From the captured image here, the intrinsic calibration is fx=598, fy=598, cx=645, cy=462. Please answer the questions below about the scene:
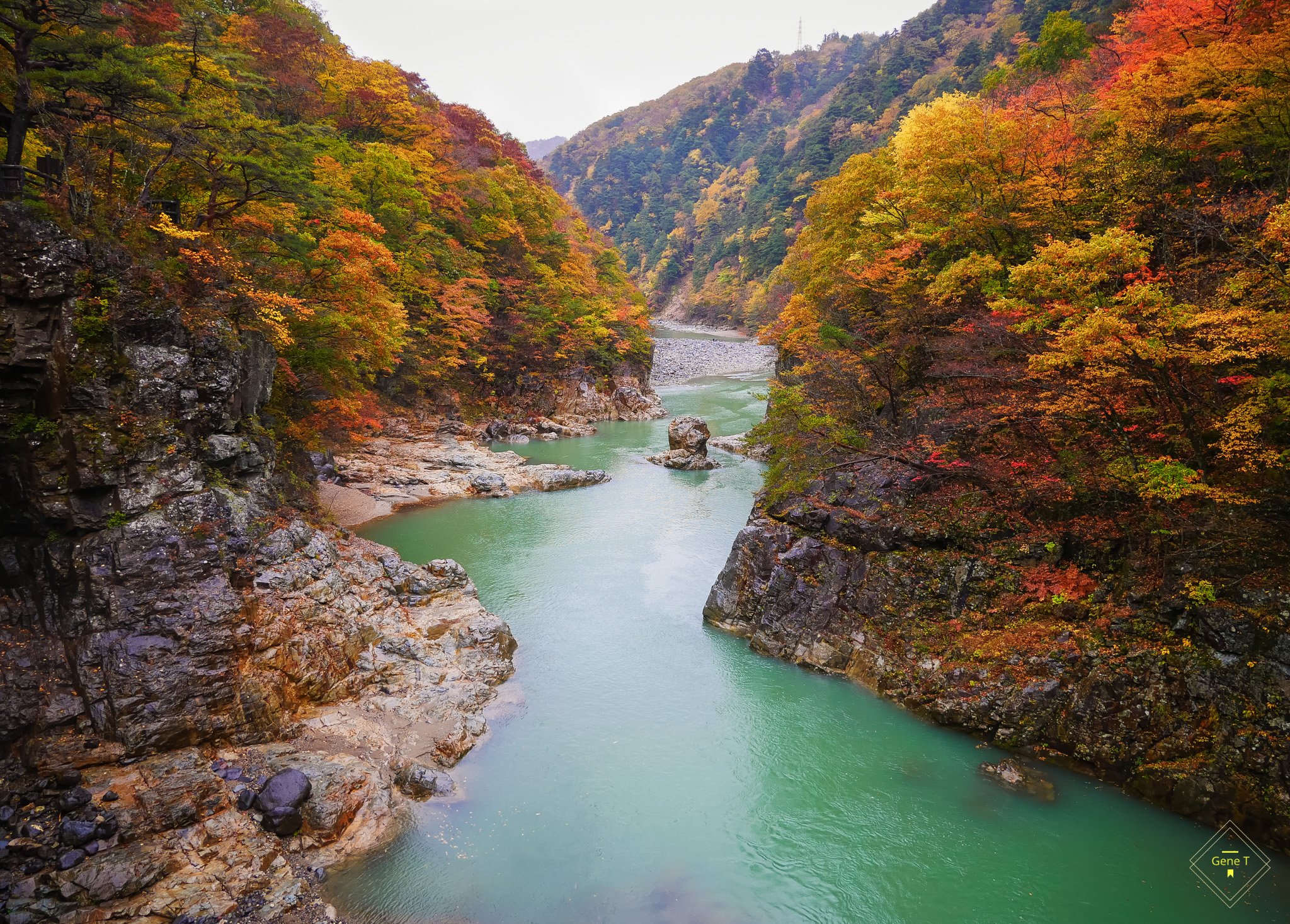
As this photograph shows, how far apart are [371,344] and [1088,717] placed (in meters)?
16.4

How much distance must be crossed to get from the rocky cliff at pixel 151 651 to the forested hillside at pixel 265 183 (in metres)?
0.59

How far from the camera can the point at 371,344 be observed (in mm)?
15297

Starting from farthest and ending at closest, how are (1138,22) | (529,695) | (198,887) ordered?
1. (1138,22)
2. (529,695)
3. (198,887)

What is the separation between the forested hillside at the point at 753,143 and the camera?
5800 cm

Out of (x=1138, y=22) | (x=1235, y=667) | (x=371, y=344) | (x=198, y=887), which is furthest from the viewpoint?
(x=371, y=344)

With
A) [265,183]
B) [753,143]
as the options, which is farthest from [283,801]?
[753,143]

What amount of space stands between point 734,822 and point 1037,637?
5499 millimetres

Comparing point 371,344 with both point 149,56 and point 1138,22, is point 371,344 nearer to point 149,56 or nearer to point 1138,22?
point 149,56

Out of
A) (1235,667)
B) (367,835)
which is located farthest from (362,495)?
(1235,667)

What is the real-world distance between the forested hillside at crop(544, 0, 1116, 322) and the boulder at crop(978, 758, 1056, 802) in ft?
91.9

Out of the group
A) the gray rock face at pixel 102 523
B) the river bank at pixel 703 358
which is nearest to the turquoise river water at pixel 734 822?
the gray rock face at pixel 102 523

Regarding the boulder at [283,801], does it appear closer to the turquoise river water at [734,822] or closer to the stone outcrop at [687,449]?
the turquoise river water at [734,822]

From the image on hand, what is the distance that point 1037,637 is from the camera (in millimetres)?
9391

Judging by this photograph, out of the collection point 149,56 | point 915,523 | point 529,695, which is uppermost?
point 149,56
